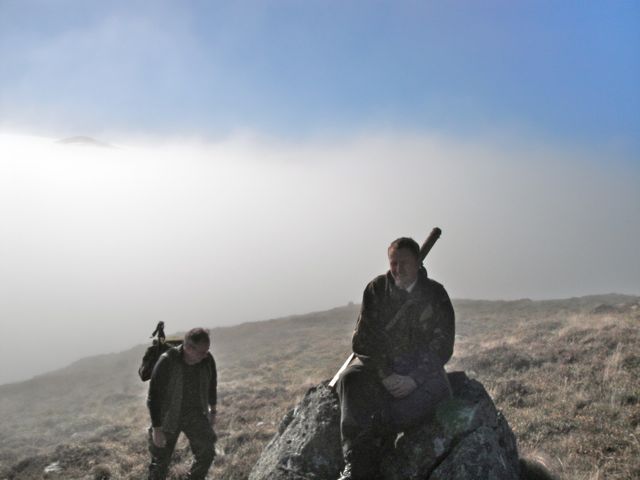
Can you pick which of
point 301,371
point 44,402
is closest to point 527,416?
point 301,371

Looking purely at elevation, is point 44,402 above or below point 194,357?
below

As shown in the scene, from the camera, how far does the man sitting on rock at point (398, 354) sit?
18.7ft

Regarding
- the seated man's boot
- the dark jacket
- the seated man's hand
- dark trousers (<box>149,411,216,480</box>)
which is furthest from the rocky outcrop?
the dark jacket

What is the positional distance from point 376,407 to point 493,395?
262 inches

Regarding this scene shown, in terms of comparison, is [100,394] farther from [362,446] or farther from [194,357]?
[362,446]

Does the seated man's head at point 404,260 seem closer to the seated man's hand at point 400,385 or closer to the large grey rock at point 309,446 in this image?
the seated man's hand at point 400,385

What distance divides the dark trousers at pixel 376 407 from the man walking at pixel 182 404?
8.00ft

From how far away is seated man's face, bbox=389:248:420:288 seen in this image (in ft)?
19.3

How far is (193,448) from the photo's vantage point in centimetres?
735

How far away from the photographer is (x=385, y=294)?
6125 millimetres

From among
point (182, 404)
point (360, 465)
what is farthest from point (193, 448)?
point (360, 465)

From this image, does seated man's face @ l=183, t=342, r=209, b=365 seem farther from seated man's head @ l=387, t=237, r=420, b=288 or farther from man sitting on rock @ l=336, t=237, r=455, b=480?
seated man's head @ l=387, t=237, r=420, b=288

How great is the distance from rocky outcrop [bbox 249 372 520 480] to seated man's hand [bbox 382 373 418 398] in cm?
55

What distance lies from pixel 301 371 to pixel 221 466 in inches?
553
